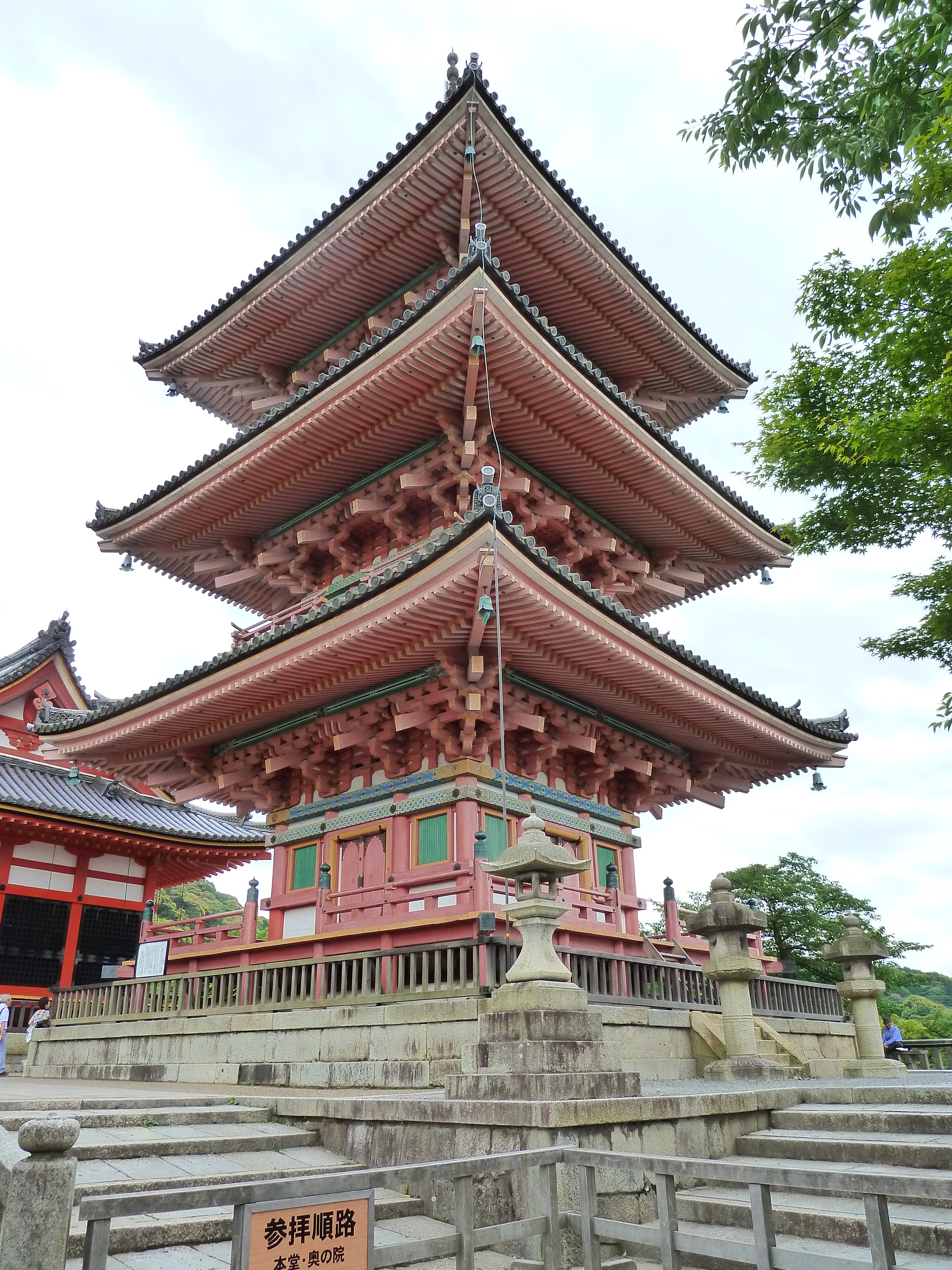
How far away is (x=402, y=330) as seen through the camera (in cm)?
1300

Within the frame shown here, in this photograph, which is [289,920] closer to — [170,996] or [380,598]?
[170,996]

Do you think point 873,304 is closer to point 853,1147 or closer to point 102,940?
point 853,1147

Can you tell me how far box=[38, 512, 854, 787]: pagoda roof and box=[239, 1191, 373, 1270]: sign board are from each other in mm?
7763

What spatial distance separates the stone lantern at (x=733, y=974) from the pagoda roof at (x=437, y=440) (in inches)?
300

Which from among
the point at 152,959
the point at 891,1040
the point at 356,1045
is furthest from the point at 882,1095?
the point at 891,1040

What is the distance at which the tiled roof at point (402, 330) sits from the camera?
12344mm

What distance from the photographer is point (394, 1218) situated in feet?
21.9

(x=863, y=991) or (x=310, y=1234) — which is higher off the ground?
(x=863, y=991)

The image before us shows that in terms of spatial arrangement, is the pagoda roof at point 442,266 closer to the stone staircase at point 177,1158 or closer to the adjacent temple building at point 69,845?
the adjacent temple building at point 69,845

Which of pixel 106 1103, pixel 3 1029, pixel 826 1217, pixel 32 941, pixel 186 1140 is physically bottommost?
pixel 826 1217

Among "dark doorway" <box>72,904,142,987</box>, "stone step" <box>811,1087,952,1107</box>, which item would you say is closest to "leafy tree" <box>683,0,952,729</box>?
"stone step" <box>811,1087,952,1107</box>

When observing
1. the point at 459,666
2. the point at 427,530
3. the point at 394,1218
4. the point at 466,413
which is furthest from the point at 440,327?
the point at 394,1218

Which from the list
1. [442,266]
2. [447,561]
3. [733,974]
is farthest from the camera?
[442,266]

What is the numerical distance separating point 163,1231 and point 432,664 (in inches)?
326
